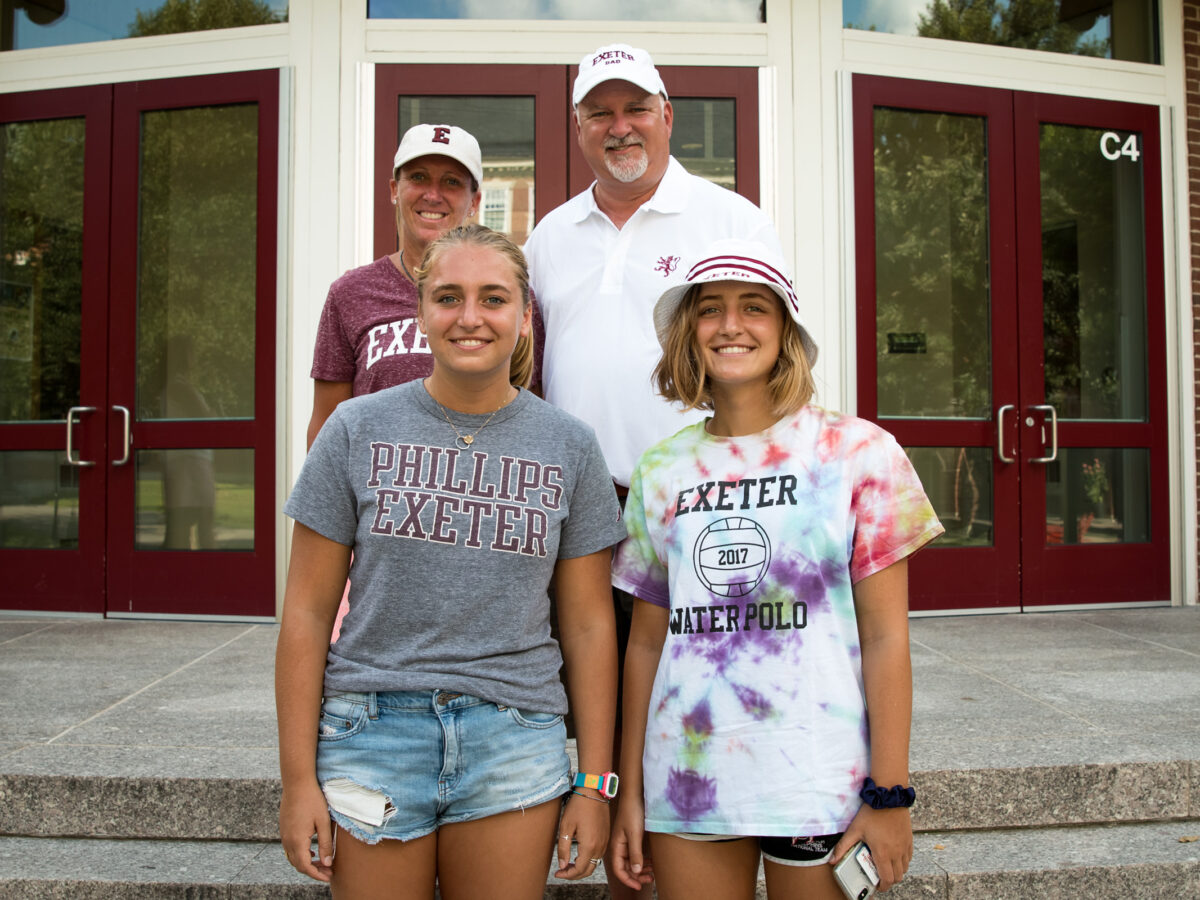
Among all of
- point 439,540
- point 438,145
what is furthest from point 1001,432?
point 439,540

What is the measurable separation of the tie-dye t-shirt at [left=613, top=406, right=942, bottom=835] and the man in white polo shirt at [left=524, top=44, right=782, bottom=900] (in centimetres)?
40

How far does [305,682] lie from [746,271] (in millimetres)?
1117

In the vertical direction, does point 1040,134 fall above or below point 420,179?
above

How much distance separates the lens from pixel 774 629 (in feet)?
5.86

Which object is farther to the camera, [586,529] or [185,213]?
[185,213]

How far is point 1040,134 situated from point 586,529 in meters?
5.22

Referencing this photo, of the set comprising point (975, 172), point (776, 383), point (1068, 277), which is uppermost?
point (975, 172)

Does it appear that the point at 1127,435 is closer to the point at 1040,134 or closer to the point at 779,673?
the point at 1040,134

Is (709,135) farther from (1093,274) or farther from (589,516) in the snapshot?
(589,516)

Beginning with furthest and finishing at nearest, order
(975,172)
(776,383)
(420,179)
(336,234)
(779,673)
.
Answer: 1. (975,172)
2. (336,234)
3. (420,179)
4. (776,383)
5. (779,673)

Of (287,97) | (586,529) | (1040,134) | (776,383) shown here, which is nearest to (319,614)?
(586,529)

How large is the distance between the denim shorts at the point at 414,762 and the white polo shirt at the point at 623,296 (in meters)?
0.71

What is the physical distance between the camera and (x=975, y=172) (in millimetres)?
5867

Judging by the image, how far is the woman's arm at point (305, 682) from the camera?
173cm
